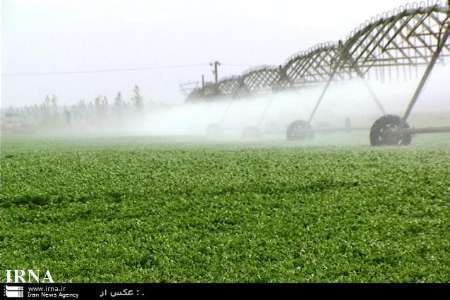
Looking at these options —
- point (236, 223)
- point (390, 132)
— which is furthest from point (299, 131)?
point (236, 223)

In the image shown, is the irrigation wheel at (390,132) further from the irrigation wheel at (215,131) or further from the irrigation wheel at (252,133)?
the irrigation wheel at (215,131)

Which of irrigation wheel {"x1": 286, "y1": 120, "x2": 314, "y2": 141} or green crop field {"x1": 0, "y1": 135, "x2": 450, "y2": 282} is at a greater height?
irrigation wheel {"x1": 286, "y1": 120, "x2": 314, "y2": 141}

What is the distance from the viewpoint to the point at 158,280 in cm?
1012

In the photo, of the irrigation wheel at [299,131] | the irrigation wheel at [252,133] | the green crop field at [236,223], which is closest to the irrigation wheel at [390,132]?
the irrigation wheel at [299,131]

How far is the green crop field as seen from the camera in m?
10.3

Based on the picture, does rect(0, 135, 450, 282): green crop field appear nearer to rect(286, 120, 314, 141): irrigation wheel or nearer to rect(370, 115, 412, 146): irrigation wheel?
rect(370, 115, 412, 146): irrigation wheel

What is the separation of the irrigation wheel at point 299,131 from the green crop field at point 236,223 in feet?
61.9

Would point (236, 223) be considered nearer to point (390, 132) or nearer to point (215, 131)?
point (390, 132)

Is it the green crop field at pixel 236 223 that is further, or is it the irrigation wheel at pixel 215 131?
the irrigation wheel at pixel 215 131

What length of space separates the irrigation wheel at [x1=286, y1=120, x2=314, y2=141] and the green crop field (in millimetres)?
18881

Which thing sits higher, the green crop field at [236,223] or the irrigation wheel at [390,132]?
the irrigation wheel at [390,132]

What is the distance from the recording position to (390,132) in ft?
92.8

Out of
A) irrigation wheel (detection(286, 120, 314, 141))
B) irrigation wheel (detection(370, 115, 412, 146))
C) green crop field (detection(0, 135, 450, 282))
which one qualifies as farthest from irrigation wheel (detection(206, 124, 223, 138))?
green crop field (detection(0, 135, 450, 282))

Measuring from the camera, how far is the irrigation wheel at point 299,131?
37656 mm
